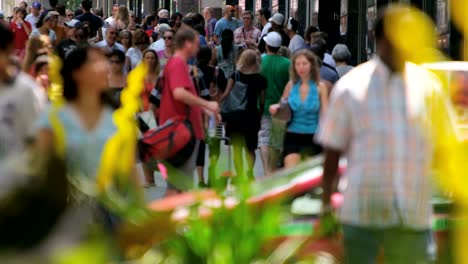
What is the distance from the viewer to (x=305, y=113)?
1232 centimetres

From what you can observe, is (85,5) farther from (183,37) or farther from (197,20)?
(183,37)

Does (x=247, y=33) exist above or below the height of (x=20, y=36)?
below

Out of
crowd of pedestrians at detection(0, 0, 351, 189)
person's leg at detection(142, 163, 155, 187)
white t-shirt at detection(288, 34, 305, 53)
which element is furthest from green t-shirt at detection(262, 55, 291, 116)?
white t-shirt at detection(288, 34, 305, 53)

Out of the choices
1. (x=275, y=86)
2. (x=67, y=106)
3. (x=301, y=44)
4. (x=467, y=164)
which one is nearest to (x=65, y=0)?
(x=301, y=44)

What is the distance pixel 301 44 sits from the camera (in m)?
21.6

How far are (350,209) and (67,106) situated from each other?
1865mm

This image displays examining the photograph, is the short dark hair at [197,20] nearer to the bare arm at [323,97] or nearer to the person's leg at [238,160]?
the bare arm at [323,97]

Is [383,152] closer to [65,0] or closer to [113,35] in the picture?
[113,35]

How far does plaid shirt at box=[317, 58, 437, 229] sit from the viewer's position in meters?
5.00

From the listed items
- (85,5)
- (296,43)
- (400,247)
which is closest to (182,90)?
(400,247)

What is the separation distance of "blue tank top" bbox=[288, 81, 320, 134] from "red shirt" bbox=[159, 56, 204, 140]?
1302 mm

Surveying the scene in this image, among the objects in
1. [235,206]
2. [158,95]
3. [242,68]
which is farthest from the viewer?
[242,68]

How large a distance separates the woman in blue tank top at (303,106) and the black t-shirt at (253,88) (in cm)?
198

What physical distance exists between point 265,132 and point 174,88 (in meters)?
3.56
